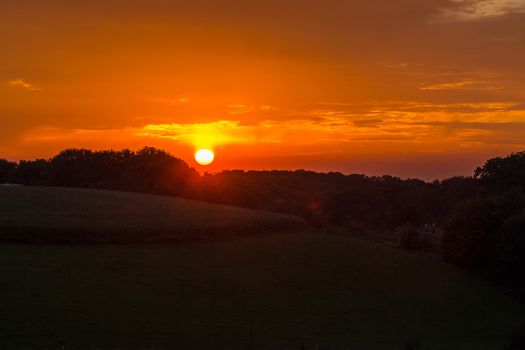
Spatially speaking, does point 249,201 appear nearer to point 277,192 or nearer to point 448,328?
point 277,192

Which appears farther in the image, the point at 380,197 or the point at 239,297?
the point at 380,197

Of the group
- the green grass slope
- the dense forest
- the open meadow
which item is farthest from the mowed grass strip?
the dense forest

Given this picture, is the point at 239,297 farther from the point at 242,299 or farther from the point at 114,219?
the point at 114,219

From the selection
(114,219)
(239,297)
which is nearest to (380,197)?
(114,219)

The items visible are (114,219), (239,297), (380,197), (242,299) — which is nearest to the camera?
(242,299)

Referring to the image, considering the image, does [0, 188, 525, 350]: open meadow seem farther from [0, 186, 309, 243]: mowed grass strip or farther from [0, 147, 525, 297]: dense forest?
[0, 147, 525, 297]: dense forest

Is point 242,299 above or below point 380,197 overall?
below

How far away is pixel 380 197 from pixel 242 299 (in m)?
83.1

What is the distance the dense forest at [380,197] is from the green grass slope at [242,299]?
12.7 ft

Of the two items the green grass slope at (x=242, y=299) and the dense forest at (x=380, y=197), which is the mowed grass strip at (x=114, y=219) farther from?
the dense forest at (x=380, y=197)

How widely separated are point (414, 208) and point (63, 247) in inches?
3097

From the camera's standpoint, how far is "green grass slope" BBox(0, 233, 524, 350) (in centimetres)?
3296

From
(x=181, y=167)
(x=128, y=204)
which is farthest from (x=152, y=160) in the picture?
(x=128, y=204)

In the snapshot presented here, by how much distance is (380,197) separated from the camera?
122m
